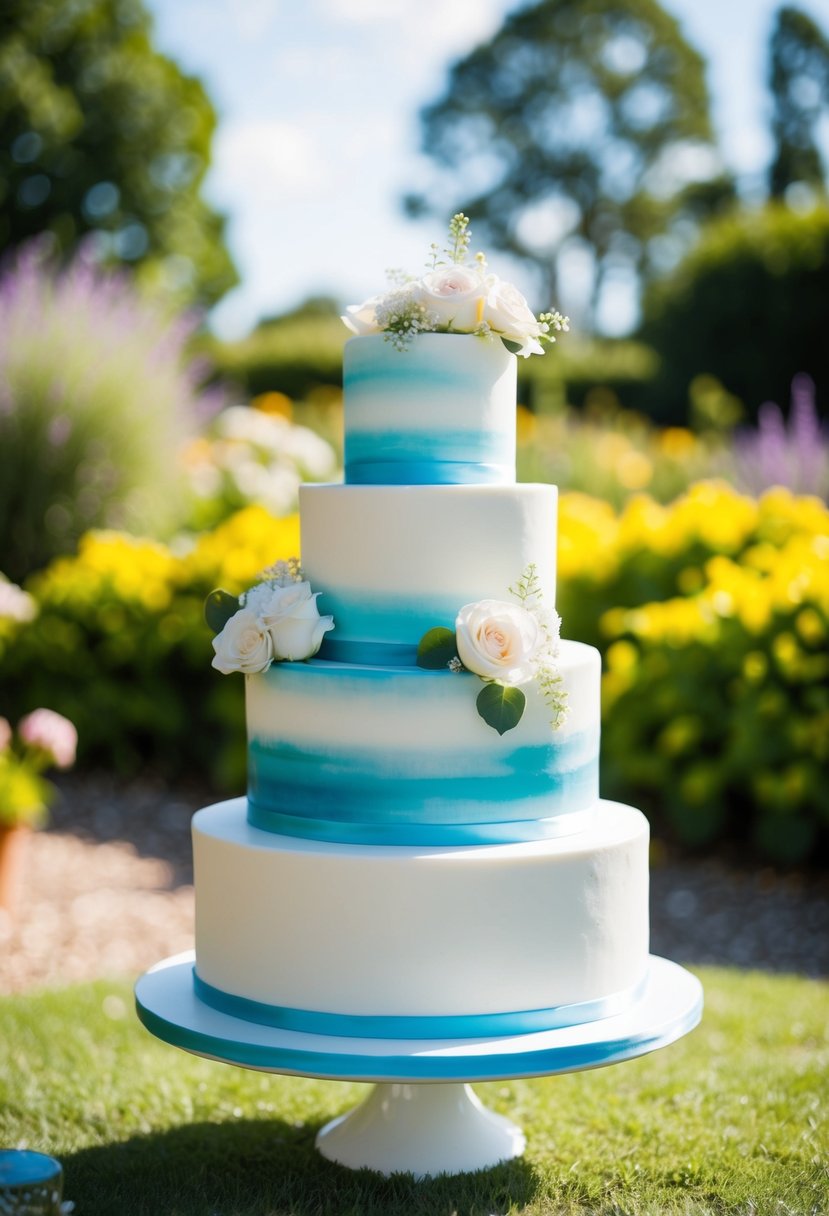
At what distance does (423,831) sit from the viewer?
110 inches

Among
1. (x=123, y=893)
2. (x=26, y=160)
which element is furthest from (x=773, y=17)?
(x=123, y=893)

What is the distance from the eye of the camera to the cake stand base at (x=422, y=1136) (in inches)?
124

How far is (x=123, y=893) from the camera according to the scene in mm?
5699

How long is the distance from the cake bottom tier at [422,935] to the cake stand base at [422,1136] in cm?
54

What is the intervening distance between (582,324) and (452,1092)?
34780mm

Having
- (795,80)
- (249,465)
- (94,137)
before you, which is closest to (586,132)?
(795,80)

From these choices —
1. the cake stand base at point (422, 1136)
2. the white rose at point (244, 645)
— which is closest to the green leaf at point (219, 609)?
the white rose at point (244, 645)

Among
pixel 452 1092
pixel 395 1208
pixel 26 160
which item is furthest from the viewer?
pixel 26 160

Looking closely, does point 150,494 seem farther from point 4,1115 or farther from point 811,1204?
point 811,1204

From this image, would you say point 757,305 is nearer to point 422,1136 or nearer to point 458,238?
point 458,238

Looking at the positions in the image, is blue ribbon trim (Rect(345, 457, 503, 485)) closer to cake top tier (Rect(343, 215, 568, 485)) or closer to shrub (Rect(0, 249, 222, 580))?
cake top tier (Rect(343, 215, 568, 485))

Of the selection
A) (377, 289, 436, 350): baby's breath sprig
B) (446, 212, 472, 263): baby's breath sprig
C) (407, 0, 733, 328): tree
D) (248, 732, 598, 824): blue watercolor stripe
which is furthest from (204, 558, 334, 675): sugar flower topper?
(407, 0, 733, 328): tree

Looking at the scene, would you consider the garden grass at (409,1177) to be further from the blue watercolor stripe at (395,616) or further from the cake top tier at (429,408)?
the cake top tier at (429,408)

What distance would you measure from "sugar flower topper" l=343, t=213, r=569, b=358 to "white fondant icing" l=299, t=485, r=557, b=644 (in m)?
0.34
